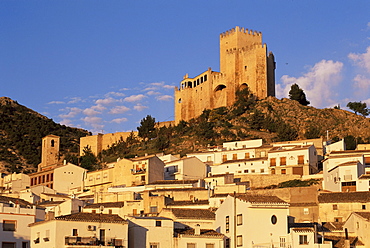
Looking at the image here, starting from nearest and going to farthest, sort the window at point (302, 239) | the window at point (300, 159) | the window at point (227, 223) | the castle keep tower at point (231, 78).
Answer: the window at point (302, 239) → the window at point (227, 223) → the window at point (300, 159) → the castle keep tower at point (231, 78)

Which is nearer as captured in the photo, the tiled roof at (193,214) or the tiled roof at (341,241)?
the tiled roof at (341,241)

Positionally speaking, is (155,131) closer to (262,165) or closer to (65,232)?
(262,165)

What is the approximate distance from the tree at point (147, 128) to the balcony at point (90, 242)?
62573mm

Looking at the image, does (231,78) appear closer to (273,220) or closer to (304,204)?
(304,204)

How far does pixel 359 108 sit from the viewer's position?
90312 millimetres

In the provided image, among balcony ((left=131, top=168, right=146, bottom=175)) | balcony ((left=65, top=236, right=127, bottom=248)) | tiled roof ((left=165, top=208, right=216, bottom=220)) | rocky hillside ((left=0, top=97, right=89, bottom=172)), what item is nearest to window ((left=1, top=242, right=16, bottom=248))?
balcony ((left=65, top=236, right=127, bottom=248))

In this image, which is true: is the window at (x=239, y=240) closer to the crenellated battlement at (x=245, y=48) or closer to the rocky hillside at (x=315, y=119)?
the rocky hillside at (x=315, y=119)

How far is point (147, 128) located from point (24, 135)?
71.0 ft

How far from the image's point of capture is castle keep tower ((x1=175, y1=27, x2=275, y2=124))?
92.8 metres

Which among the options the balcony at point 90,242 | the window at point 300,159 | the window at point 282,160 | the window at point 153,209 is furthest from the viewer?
the window at point 282,160

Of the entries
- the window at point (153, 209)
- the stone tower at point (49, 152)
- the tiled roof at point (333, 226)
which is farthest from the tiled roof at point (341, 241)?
the stone tower at point (49, 152)

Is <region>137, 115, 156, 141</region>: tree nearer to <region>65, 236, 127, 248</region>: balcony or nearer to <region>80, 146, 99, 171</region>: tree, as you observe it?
<region>80, 146, 99, 171</region>: tree

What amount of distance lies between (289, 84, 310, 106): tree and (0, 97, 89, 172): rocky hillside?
33950 millimetres

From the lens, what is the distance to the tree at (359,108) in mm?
89769
